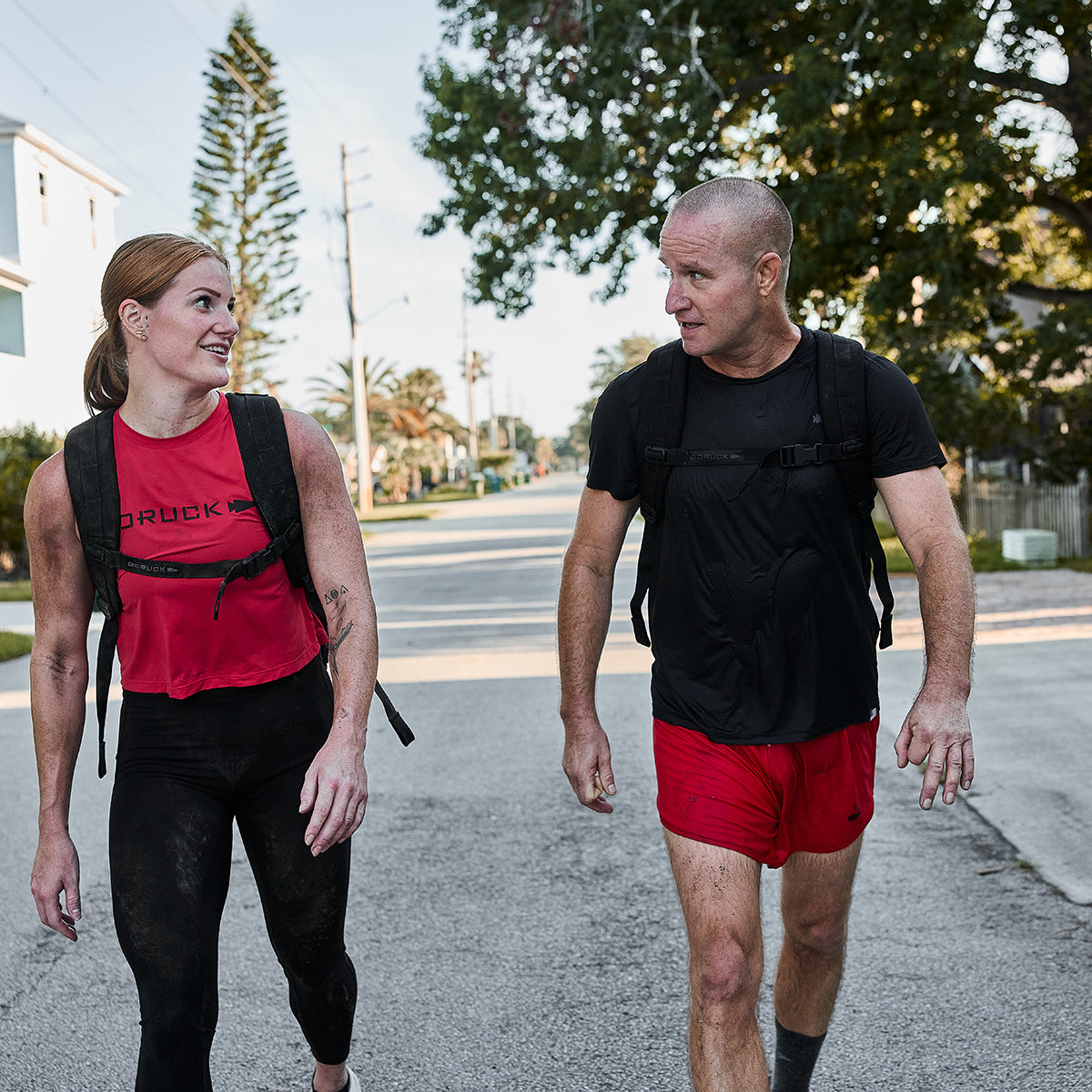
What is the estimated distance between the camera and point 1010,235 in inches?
Answer: 688

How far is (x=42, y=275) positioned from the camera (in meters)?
34.5

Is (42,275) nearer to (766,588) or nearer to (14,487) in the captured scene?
(14,487)

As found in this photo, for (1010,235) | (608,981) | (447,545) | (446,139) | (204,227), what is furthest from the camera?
(204,227)

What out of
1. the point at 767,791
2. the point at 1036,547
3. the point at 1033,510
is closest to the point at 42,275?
the point at 1033,510

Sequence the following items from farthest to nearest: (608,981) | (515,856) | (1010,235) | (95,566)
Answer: (1010,235), (515,856), (608,981), (95,566)

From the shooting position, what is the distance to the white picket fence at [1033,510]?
63.1 ft

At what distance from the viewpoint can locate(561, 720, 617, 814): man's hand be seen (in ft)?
10.6

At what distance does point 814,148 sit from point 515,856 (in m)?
12.6

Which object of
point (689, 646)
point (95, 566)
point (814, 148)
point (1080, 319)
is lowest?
point (689, 646)

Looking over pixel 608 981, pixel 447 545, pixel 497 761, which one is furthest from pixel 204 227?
pixel 608 981

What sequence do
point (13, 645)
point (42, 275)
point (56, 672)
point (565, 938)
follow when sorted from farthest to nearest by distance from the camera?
point (42, 275)
point (13, 645)
point (565, 938)
point (56, 672)

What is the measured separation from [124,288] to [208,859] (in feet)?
4.06

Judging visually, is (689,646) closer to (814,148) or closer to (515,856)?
(515,856)

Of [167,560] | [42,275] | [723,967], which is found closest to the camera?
[723,967]
